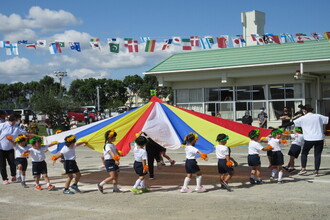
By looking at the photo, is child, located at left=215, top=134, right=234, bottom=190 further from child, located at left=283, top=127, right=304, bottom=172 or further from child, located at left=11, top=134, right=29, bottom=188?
child, located at left=11, top=134, right=29, bottom=188

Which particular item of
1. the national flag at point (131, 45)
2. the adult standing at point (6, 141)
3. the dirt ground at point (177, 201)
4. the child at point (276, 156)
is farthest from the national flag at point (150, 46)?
the child at point (276, 156)

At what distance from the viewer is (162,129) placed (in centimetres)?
1015

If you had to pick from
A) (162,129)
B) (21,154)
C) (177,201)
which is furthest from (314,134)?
(21,154)

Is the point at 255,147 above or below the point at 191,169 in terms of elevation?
above

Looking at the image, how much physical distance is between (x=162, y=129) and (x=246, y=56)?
16.7 meters

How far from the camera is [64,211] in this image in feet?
24.0

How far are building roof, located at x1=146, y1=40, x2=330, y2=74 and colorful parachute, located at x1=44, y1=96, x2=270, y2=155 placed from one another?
1380 cm

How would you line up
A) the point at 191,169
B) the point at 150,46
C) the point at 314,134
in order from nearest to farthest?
the point at 191,169
the point at 314,134
the point at 150,46

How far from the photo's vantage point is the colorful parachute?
9883 millimetres

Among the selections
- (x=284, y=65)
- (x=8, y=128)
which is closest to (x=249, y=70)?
(x=284, y=65)

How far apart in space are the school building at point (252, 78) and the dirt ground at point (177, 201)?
13.6 metres

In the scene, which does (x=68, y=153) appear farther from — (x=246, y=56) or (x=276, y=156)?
(x=246, y=56)

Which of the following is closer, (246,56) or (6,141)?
(6,141)

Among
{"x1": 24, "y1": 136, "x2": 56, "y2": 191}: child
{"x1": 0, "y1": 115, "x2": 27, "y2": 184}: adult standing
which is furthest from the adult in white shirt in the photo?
{"x1": 0, "y1": 115, "x2": 27, "y2": 184}: adult standing
